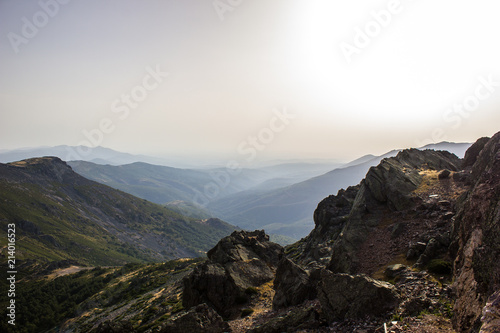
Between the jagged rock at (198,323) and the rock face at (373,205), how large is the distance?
54.8 feet

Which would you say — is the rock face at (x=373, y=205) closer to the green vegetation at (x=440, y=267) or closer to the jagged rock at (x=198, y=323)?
the green vegetation at (x=440, y=267)

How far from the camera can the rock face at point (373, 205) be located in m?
33.2

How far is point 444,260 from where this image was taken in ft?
75.7

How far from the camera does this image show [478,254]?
608 inches

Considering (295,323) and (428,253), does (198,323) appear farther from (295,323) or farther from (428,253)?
(428,253)

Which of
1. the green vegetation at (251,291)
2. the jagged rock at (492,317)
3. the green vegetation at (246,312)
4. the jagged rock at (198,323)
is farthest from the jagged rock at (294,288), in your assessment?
the jagged rock at (492,317)

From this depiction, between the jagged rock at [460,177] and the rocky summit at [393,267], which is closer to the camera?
the rocky summit at [393,267]

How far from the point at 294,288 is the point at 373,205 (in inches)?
800

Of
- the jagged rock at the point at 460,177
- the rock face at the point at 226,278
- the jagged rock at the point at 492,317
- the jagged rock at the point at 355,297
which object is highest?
the jagged rock at the point at 460,177

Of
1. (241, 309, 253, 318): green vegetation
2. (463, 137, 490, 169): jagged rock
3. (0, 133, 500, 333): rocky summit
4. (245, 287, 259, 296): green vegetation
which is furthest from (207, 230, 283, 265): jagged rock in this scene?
(463, 137, 490, 169): jagged rock

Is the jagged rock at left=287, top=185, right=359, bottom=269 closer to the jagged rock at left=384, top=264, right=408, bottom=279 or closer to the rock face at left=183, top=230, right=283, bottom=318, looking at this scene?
the rock face at left=183, top=230, right=283, bottom=318

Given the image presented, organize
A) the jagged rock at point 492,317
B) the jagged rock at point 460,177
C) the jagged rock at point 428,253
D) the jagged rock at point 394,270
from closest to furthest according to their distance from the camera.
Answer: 1. the jagged rock at point 492,317
2. the jagged rock at point 428,253
3. the jagged rock at point 394,270
4. the jagged rock at point 460,177

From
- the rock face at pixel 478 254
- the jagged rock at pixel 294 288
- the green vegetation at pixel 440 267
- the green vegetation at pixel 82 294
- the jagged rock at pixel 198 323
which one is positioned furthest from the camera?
the green vegetation at pixel 82 294

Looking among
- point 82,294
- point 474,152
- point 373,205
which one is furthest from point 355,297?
point 82,294
